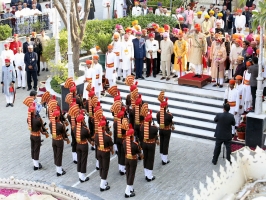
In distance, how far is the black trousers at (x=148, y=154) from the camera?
13.6m

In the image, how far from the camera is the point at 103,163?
13344 millimetres

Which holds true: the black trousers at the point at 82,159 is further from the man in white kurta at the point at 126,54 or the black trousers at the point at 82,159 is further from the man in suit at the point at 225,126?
the man in white kurta at the point at 126,54

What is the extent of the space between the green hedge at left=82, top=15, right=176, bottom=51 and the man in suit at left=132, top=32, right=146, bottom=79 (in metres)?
2.99

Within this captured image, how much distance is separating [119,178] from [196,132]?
3.20 m

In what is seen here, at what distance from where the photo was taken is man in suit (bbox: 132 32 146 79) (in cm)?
1898

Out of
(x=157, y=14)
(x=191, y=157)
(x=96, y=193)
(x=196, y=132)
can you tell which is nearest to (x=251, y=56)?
(x=196, y=132)

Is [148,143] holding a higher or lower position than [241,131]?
higher

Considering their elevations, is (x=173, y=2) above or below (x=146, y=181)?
above

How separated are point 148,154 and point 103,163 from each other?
1.02 m

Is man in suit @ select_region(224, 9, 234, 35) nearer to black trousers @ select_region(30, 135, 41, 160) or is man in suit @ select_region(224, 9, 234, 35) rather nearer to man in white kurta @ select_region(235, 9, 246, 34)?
man in white kurta @ select_region(235, 9, 246, 34)

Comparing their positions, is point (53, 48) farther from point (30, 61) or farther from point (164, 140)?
point (164, 140)

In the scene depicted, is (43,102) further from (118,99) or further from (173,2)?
(173,2)

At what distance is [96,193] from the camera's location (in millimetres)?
13352

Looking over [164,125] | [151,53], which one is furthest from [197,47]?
[164,125]
